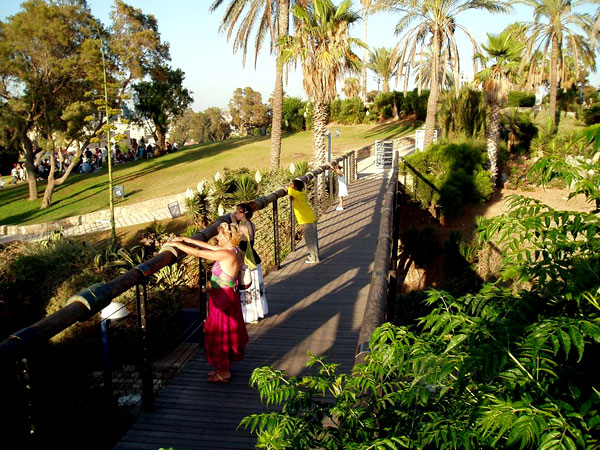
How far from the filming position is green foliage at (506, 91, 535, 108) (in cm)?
4486

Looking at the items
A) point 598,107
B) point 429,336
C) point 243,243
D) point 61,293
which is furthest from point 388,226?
point 598,107

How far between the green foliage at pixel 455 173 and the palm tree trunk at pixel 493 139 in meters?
1.58

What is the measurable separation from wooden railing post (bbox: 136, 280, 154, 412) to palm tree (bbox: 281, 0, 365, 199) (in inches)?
625

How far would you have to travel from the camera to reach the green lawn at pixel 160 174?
28.0 m

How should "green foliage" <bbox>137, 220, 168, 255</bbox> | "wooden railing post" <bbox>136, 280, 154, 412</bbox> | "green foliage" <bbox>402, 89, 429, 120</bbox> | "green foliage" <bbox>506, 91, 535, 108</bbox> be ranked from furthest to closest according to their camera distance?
"green foliage" <bbox>402, 89, 429, 120</bbox> < "green foliage" <bbox>506, 91, 535, 108</bbox> < "green foliage" <bbox>137, 220, 168, 255</bbox> < "wooden railing post" <bbox>136, 280, 154, 412</bbox>

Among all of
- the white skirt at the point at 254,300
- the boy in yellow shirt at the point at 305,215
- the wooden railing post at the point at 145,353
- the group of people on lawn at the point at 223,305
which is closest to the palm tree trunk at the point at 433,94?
the boy in yellow shirt at the point at 305,215

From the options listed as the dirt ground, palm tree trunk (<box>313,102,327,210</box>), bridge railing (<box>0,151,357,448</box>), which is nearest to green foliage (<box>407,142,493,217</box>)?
the dirt ground

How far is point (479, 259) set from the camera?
656 inches

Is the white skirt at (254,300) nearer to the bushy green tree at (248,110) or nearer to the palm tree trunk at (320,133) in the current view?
the palm tree trunk at (320,133)

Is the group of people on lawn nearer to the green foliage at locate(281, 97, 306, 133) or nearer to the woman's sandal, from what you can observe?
the woman's sandal

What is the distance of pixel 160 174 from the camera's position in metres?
34.3

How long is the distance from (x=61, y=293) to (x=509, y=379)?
1079cm

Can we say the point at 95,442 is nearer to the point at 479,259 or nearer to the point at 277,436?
the point at 277,436

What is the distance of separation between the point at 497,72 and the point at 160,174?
70.0ft
